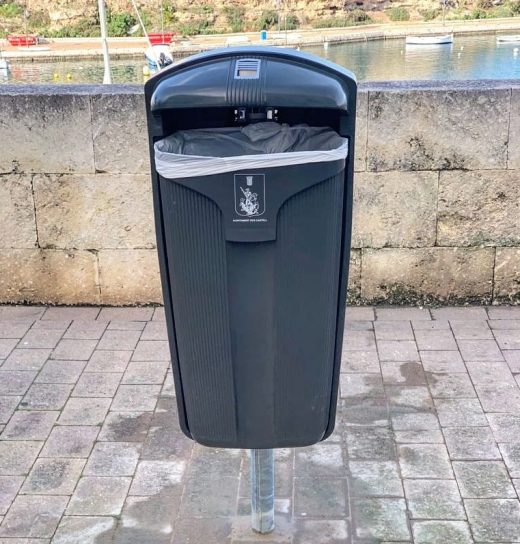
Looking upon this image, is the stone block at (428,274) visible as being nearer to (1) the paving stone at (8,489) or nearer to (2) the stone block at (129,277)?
(2) the stone block at (129,277)

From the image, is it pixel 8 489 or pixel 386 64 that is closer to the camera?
pixel 8 489

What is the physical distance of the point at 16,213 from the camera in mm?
4824

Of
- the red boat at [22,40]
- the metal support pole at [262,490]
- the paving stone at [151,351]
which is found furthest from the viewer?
the red boat at [22,40]

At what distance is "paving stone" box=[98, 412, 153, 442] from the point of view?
11.5ft

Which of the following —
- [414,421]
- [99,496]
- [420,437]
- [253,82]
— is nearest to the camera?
[253,82]

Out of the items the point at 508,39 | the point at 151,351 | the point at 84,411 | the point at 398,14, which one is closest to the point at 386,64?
the point at 508,39

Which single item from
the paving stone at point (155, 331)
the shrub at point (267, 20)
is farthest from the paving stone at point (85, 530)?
the shrub at point (267, 20)

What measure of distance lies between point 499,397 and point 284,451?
43.8 inches

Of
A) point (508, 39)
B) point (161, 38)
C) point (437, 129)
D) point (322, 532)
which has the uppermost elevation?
point (437, 129)

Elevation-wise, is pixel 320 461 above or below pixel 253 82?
below

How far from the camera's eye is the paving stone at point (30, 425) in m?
3.54

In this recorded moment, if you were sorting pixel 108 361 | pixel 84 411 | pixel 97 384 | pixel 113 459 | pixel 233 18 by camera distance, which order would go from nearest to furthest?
pixel 113 459, pixel 84 411, pixel 97 384, pixel 108 361, pixel 233 18

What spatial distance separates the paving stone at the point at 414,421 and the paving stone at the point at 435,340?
2.45 feet

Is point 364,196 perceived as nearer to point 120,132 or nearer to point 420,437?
point 120,132
